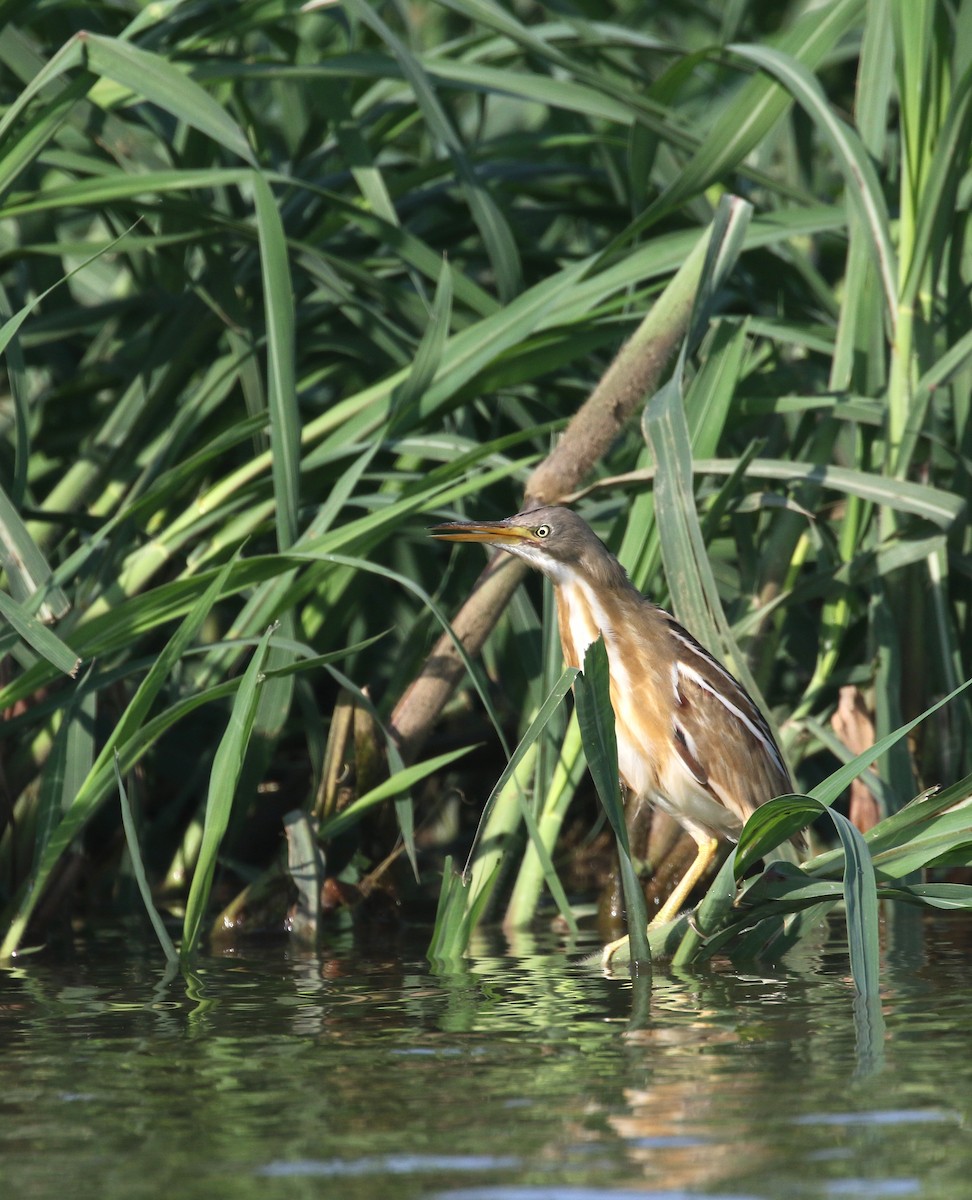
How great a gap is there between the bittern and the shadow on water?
46cm

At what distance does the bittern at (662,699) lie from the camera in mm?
4285

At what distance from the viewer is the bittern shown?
429 centimetres

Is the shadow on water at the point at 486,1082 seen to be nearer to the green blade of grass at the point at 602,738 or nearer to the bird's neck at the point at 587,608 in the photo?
the green blade of grass at the point at 602,738

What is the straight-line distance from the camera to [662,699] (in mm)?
4383

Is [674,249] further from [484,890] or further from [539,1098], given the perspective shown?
[539,1098]

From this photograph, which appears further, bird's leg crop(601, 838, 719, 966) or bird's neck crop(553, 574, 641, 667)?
bird's neck crop(553, 574, 641, 667)

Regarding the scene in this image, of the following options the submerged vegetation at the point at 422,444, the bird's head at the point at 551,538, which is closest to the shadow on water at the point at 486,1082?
the submerged vegetation at the point at 422,444

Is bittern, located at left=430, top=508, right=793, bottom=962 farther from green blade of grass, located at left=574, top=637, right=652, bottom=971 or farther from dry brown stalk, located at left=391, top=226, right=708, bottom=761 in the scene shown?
green blade of grass, located at left=574, top=637, right=652, bottom=971

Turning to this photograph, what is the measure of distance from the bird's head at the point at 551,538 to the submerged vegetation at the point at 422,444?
0.18 m

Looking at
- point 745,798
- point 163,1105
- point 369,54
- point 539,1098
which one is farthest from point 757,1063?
point 369,54

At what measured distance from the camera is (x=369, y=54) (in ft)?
16.4

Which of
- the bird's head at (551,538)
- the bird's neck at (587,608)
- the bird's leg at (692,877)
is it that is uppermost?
the bird's head at (551,538)

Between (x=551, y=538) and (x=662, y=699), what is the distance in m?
0.50

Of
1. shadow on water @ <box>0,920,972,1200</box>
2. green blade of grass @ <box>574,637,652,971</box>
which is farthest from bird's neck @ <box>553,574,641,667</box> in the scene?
green blade of grass @ <box>574,637,652,971</box>
